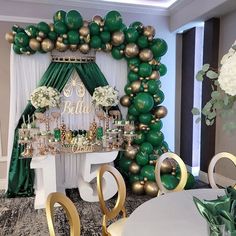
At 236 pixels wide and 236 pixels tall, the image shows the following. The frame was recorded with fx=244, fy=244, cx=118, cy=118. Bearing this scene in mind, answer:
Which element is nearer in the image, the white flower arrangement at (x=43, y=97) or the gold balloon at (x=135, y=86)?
the white flower arrangement at (x=43, y=97)

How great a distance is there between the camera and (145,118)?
356cm

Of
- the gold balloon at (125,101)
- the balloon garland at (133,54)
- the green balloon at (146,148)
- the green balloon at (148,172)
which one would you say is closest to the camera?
the balloon garland at (133,54)

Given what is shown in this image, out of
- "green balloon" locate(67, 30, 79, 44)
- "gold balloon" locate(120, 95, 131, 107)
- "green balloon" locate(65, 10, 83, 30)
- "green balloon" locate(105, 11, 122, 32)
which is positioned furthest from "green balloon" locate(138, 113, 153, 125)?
"green balloon" locate(65, 10, 83, 30)

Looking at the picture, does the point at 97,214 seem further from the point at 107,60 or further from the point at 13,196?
the point at 107,60

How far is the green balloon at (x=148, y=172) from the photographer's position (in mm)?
3387

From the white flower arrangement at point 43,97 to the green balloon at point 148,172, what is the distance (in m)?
1.55

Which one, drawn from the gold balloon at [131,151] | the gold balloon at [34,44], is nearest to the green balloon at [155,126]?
the gold balloon at [131,151]

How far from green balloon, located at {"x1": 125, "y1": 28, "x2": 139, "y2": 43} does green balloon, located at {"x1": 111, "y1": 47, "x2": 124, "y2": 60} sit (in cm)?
21

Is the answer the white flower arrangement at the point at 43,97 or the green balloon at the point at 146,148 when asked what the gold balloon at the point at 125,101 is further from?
the white flower arrangement at the point at 43,97

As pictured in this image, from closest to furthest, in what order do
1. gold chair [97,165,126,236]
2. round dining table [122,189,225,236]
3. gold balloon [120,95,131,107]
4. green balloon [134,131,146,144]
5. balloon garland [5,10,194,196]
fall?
round dining table [122,189,225,236], gold chair [97,165,126,236], balloon garland [5,10,194,196], green balloon [134,131,146,144], gold balloon [120,95,131,107]

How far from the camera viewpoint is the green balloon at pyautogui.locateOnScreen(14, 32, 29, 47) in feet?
10.5

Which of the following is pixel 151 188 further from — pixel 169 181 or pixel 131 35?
pixel 131 35

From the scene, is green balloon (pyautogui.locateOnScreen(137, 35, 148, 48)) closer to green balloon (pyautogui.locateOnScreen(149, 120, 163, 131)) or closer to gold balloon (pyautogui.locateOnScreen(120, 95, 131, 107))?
gold balloon (pyautogui.locateOnScreen(120, 95, 131, 107))

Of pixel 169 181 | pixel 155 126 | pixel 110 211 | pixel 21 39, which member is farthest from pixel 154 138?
pixel 21 39
